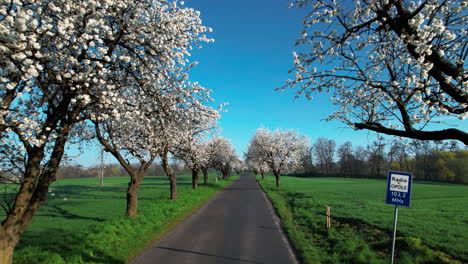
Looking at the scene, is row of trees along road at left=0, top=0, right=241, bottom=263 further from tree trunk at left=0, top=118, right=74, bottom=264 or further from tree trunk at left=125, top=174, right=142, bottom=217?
tree trunk at left=125, top=174, right=142, bottom=217

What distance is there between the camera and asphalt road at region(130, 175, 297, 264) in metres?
8.76

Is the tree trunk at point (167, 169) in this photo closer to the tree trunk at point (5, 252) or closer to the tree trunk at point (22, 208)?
the tree trunk at point (22, 208)

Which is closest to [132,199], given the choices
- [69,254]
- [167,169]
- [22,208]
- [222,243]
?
[69,254]

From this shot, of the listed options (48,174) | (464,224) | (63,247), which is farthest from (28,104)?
(464,224)

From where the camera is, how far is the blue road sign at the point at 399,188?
7.17 metres

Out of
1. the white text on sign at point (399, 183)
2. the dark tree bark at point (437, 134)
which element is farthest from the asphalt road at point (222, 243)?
the dark tree bark at point (437, 134)

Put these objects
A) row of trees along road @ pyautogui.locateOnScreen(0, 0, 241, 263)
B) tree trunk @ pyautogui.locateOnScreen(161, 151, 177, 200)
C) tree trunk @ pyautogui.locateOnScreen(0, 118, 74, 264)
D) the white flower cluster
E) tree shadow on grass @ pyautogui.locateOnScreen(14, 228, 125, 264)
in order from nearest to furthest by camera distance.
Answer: row of trees along road @ pyautogui.locateOnScreen(0, 0, 241, 263)
tree trunk @ pyautogui.locateOnScreen(0, 118, 74, 264)
tree shadow on grass @ pyautogui.locateOnScreen(14, 228, 125, 264)
tree trunk @ pyautogui.locateOnScreen(161, 151, 177, 200)
the white flower cluster

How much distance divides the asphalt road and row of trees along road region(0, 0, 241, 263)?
170 inches

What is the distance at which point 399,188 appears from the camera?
732 centimetres

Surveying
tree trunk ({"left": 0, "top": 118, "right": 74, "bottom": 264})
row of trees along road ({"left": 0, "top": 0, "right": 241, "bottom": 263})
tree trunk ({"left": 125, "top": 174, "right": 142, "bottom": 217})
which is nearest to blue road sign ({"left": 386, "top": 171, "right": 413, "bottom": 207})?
row of trees along road ({"left": 0, "top": 0, "right": 241, "bottom": 263})

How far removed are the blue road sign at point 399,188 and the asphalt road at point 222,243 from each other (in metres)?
3.74

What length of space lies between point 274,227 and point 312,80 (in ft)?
29.1

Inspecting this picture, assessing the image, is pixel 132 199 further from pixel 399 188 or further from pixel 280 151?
pixel 280 151

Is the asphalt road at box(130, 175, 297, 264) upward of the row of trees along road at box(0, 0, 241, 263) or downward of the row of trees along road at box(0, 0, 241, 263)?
downward
